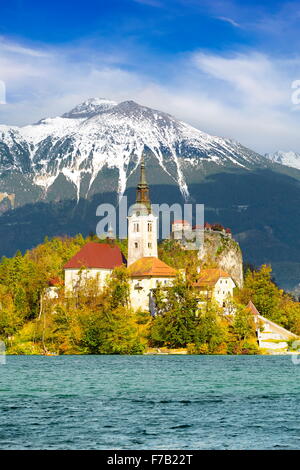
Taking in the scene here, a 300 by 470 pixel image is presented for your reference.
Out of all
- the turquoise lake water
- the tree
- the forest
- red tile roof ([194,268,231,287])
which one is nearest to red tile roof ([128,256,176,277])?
red tile roof ([194,268,231,287])

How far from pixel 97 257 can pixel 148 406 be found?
83883 millimetres

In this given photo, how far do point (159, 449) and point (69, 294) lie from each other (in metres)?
87.3

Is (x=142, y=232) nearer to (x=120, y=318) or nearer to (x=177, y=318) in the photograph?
(x=177, y=318)

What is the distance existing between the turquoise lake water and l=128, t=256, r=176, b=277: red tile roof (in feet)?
131

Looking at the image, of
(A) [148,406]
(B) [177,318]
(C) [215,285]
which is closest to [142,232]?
(C) [215,285]

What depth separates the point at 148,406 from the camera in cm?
5159

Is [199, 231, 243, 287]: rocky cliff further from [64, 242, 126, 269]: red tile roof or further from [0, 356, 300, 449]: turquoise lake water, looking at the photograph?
[0, 356, 300, 449]: turquoise lake water

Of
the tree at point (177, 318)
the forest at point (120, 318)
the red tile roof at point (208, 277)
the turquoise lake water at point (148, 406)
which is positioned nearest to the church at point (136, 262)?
the forest at point (120, 318)

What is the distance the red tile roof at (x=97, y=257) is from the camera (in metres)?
132

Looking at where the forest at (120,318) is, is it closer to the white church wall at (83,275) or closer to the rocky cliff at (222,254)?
the white church wall at (83,275)

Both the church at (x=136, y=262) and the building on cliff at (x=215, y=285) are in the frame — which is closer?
the building on cliff at (x=215, y=285)

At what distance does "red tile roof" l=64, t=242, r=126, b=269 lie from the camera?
434ft

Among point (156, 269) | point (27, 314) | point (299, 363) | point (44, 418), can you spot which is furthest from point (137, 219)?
point (44, 418)
